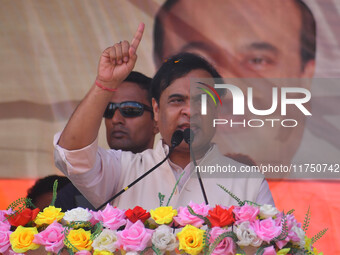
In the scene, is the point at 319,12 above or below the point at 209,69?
above

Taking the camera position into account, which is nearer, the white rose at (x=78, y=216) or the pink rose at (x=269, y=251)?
the pink rose at (x=269, y=251)

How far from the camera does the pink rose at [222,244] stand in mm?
1716

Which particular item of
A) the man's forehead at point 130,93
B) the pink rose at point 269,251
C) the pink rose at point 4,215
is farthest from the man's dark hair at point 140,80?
the pink rose at point 269,251

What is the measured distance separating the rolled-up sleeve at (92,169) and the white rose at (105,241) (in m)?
0.65

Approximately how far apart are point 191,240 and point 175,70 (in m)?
1.23

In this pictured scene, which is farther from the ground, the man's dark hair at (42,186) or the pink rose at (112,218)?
the pink rose at (112,218)

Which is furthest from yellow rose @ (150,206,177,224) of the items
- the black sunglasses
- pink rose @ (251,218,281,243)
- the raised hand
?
the black sunglasses

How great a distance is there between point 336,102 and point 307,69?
9.3 inches

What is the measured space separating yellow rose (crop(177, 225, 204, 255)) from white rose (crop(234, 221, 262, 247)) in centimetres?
11

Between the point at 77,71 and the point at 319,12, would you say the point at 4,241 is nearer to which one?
the point at 77,71

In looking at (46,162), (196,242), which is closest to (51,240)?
(196,242)

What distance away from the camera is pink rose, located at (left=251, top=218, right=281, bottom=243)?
1.70 meters

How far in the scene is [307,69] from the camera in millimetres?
3297

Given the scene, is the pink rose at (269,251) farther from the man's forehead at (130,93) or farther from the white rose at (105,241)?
the man's forehead at (130,93)
